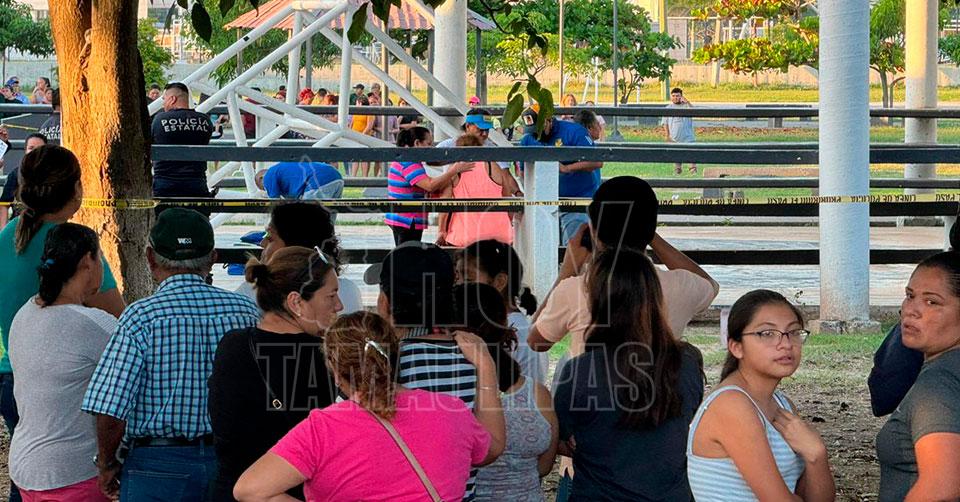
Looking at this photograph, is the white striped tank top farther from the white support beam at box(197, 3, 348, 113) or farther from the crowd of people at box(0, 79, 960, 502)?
the white support beam at box(197, 3, 348, 113)

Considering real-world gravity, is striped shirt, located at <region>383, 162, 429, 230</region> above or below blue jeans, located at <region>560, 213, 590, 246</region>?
above

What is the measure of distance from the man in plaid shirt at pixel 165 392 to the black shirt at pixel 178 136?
7002 millimetres

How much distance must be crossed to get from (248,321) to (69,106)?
246 cm

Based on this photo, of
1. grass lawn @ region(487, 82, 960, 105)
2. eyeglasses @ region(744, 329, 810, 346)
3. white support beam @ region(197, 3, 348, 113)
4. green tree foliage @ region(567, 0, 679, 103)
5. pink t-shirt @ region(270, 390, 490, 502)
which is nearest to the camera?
pink t-shirt @ region(270, 390, 490, 502)

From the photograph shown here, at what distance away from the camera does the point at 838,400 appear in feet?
30.0

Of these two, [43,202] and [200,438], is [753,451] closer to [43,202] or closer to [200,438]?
[200,438]

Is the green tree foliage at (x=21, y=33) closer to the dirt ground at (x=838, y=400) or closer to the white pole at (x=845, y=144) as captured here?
the white pole at (x=845, y=144)

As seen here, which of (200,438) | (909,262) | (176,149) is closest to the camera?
(200,438)

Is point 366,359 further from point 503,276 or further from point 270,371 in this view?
point 503,276

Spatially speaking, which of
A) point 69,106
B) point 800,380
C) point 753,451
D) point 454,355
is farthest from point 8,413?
point 800,380

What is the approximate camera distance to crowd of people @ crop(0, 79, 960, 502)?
3787 mm

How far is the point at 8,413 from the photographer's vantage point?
5434 mm

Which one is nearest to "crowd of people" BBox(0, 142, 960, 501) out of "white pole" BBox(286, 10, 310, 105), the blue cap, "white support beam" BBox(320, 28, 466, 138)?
the blue cap

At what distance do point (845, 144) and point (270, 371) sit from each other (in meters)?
7.49
